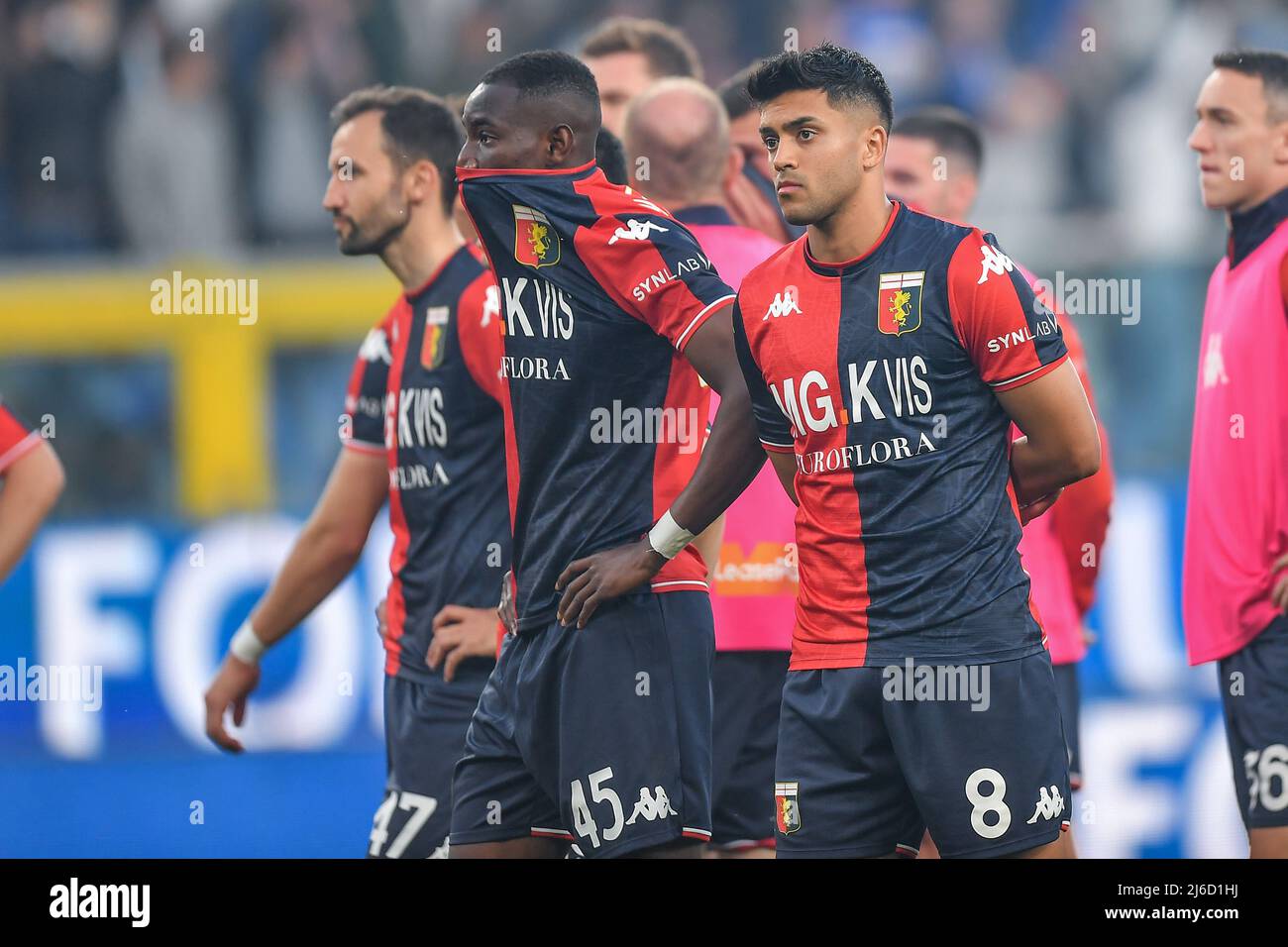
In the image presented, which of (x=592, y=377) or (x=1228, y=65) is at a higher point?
(x=1228, y=65)

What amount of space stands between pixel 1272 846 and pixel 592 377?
83.5 inches

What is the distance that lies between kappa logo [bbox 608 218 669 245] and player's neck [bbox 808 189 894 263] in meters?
0.35

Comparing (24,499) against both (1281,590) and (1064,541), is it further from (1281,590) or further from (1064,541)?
(1281,590)

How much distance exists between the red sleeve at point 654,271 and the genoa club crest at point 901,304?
1.10 ft

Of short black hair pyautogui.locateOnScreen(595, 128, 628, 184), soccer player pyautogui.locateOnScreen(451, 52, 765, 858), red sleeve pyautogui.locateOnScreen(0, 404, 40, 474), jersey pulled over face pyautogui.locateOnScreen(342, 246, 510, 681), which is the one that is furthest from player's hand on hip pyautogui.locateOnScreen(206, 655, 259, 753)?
short black hair pyautogui.locateOnScreen(595, 128, 628, 184)

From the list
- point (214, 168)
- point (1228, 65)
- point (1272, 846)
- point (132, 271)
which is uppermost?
point (214, 168)

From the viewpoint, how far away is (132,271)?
895cm

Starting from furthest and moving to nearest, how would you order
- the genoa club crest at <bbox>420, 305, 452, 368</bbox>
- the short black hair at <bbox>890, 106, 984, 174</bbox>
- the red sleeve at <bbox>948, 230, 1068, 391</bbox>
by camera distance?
the short black hair at <bbox>890, 106, 984, 174</bbox> < the genoa club crest at <bbox>420, 305, 452, 368</bbox> < the red sleeve at <bbox>948, 230, 1068, 391</bbox>

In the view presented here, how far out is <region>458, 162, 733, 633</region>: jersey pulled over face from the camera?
4.09 m

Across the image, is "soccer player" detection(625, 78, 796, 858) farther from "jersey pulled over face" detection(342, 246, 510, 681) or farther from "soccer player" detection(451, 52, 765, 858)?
"soccer player" detection(451, 52, 765, 858)

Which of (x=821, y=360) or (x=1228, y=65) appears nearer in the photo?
(x=821, y=360)

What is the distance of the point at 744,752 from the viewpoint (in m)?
5.10

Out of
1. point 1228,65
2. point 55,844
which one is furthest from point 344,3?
point 1228,65

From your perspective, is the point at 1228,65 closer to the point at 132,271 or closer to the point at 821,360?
the point at 821,360
